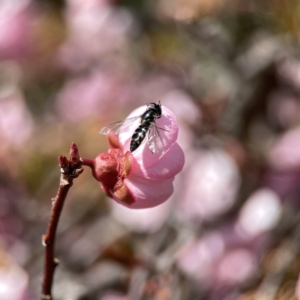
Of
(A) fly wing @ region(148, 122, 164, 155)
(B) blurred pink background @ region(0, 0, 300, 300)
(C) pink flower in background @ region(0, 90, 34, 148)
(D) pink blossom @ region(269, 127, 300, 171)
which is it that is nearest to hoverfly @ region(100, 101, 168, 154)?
(A) fly wing @ region(148, 122, 164, 155)

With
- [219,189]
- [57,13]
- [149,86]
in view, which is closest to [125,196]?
[219,189]

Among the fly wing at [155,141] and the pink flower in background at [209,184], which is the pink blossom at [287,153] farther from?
the fly wing at [155,141]

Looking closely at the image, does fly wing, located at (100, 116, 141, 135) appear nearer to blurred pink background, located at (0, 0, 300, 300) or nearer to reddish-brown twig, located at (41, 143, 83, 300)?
reddish-brown twig, located at (41, 143, 83, 300)

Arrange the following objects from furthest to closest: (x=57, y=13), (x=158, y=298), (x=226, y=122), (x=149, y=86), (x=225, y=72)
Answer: (x=57, y=13) → (x=149, y=86) → (x=225, y=72) → (x=226, y=122) → (x=158, y=298)

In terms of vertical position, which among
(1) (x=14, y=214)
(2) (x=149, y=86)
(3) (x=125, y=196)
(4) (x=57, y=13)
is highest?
(4) (x=57, y=13)

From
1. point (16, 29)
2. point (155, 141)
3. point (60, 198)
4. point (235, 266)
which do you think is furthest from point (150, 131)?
point (16, 29)

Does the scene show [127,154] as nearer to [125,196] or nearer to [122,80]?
[125,196]

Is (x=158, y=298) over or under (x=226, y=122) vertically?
under
